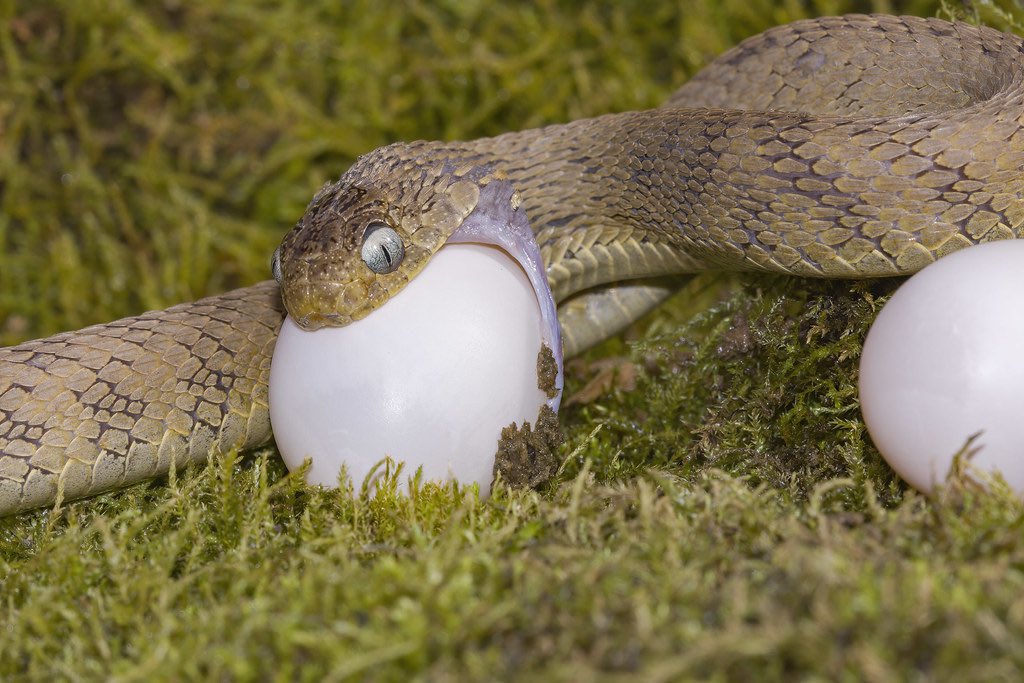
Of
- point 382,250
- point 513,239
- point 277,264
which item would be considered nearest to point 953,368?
point 513,239

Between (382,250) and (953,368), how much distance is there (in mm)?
1294

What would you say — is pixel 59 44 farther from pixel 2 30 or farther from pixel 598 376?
pixel 598 376

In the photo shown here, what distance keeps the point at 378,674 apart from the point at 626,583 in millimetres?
468

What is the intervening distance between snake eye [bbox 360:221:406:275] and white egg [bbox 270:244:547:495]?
7 centimetres

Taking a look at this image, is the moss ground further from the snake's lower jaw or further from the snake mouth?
the snake mouth

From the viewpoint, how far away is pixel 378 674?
1552 mm

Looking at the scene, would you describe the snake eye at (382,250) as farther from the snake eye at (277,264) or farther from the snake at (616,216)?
the snake eye at (277,264)

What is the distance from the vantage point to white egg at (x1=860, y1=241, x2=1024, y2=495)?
194cm

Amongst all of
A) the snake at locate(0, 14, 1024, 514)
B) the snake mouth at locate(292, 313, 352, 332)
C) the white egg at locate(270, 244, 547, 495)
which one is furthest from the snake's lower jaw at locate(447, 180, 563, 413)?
the snake mouth at locate(292, 313, 352, 332)

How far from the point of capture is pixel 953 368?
6.48 feet

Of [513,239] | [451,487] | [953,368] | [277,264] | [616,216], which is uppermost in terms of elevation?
[277,264]

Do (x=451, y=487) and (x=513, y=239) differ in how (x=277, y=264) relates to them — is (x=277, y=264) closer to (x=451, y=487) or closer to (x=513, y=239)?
(x=513, y=239)

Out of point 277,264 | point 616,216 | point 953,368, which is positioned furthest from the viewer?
point 616,216

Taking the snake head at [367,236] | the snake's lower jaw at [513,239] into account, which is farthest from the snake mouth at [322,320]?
the snake's lower jaw at [513,239]
